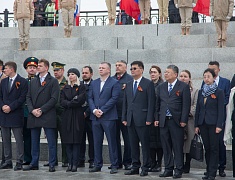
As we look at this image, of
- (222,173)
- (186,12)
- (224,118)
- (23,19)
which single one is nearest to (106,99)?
(224,118)

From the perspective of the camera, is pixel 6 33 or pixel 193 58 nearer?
pixel 193 58

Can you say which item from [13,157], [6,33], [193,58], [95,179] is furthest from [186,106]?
[6,33]

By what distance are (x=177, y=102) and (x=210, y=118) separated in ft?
2.08

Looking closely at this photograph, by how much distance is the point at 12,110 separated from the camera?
12.1 m

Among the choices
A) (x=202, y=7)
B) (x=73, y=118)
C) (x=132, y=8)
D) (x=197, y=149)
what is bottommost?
(x=197, y=149)

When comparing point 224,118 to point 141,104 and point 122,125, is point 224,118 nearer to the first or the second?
point 141,104

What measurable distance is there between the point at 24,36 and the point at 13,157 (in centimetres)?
671

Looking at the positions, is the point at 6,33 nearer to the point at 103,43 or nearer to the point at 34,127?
the point at 103,43

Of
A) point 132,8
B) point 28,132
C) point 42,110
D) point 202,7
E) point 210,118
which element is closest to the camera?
point 210,118

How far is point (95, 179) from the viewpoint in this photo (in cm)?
1095

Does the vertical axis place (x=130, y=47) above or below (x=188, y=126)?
above

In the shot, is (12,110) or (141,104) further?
(12,110)

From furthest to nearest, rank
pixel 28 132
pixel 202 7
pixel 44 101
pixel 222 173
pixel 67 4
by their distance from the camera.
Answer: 1. pixel 202 7
2. pixel 67 4
3. pixel 28 132
4. pixel 44 101
5. pixel 222 173

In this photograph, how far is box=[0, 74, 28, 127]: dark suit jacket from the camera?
12.2 meters
